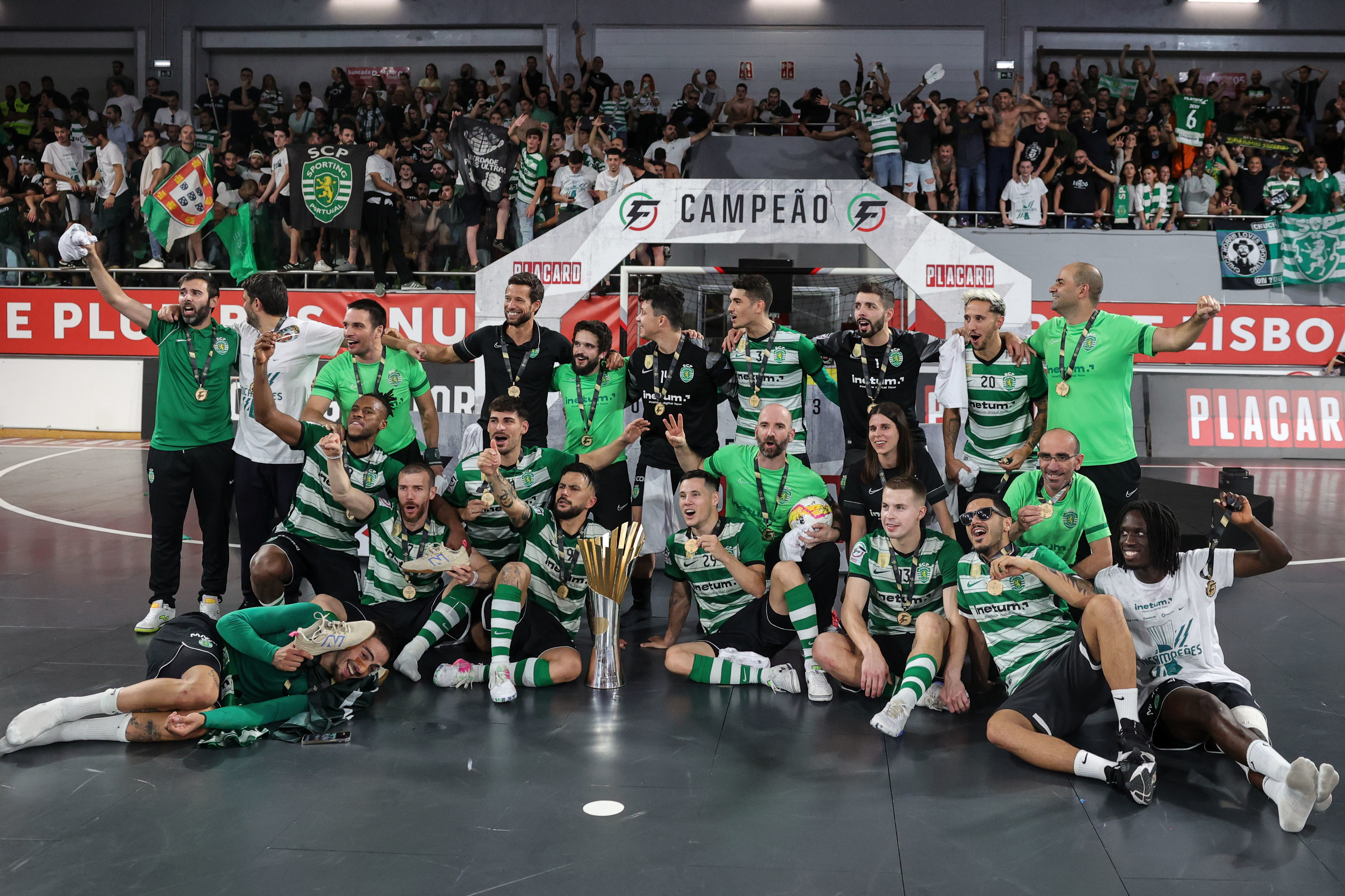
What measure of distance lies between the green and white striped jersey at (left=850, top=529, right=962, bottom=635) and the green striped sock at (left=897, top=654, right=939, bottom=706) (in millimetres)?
348

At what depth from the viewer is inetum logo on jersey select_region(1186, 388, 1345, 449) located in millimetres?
16297

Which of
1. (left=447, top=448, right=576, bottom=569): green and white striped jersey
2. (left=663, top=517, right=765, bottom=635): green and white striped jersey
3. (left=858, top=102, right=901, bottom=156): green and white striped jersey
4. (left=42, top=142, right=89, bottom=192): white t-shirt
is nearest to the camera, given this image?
(left=663, top=517, right=765, bottom=635): green and white striped jersey

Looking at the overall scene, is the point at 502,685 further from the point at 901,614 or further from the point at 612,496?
the point at 901,614

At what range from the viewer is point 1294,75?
2327 cm

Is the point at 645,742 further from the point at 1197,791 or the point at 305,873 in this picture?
the point at 1197,791

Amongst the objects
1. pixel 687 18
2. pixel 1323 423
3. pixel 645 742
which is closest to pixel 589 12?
pixel 687 18

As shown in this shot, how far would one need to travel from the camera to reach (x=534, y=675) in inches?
248

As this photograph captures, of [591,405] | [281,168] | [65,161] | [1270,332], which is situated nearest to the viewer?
[591,405]

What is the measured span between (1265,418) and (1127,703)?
13.3 m

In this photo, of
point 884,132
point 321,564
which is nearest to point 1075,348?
point 321,564

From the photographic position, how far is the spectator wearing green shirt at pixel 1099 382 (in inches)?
264

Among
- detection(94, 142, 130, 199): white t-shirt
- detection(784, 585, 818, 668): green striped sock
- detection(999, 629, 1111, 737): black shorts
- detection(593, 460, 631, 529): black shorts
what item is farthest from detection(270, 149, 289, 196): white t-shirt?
detection(999, 629, 1111, 737): black shorts

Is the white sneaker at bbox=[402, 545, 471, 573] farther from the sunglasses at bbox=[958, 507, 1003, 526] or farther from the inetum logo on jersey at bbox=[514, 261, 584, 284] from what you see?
the inetum logo on jersey at bbox=[514, 261, 584, 284]

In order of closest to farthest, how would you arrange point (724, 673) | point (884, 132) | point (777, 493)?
point (724, 673)
point (777, 493)
point (884, 132)
